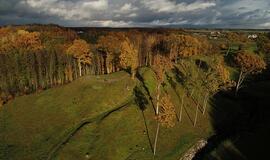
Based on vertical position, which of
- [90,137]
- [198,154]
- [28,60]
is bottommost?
[198,154]

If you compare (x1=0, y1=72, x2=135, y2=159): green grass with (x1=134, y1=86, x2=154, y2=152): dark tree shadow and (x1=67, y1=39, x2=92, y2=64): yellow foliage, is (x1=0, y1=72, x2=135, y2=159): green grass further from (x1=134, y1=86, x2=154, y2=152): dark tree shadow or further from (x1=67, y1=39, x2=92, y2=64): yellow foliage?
(x1=67, y1=39, x2=92, y2=64): yellow foliage

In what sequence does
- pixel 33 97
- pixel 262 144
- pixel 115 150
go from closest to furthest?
pixel 115 150 → pixel 262 144 → pixel 33 97

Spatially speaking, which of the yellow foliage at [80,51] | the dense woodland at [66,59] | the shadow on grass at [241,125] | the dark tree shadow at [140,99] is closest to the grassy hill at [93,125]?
the dark tree shadow at [140,99]

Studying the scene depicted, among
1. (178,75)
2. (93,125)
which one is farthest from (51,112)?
(178,75)

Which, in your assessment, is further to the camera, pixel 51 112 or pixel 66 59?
pixel 66 59

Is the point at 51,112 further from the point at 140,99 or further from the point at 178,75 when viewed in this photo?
the point at 178,75

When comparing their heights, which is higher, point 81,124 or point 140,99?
point 140,99

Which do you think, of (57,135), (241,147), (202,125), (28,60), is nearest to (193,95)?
(202,125)

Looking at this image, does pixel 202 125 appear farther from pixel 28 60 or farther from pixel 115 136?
pixel 28 60
